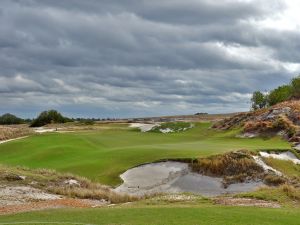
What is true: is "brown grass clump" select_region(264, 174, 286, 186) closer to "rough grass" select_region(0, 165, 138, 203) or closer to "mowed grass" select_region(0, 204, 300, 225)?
"rough grass" select_region(0, 165, 138, 203)

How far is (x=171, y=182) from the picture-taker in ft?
155

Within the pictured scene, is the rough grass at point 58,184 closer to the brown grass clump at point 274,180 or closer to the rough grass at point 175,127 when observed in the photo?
the brown grass clump at point 274,180

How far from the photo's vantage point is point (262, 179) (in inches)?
1857

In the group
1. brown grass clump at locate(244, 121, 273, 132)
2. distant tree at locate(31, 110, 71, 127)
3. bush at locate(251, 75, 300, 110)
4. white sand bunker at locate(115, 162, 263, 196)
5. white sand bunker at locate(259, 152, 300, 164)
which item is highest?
bush at locate(251, 75, 300, 110)

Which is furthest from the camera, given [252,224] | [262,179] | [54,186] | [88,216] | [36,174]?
[262,179]

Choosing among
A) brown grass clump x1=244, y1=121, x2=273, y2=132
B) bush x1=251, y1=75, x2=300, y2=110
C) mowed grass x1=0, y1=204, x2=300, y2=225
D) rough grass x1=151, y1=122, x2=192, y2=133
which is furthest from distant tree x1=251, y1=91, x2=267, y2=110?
mowed grass x1=0, y1=204, x2=300, y2=225

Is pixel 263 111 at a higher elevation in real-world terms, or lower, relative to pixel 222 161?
higher

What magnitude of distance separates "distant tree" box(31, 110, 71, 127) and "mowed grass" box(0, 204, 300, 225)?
420ft

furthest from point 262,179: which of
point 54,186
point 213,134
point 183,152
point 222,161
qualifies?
point 213,134

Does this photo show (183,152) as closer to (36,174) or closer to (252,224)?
(36,174)

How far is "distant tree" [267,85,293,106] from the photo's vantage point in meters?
145

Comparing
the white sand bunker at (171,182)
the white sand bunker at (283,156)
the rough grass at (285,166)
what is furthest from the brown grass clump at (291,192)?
Result: the white sand bunker at (283,156)

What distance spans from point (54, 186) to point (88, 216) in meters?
18.3

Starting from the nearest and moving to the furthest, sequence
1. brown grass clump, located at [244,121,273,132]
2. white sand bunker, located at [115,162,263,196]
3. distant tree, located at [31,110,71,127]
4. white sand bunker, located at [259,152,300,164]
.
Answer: white sand bunker, located at [115,162,263,196], white sand bunker, located at [259,152,300,164], brown grass clump, located at [244,121,273,132], distant tree, located at [31,110,71,127]
